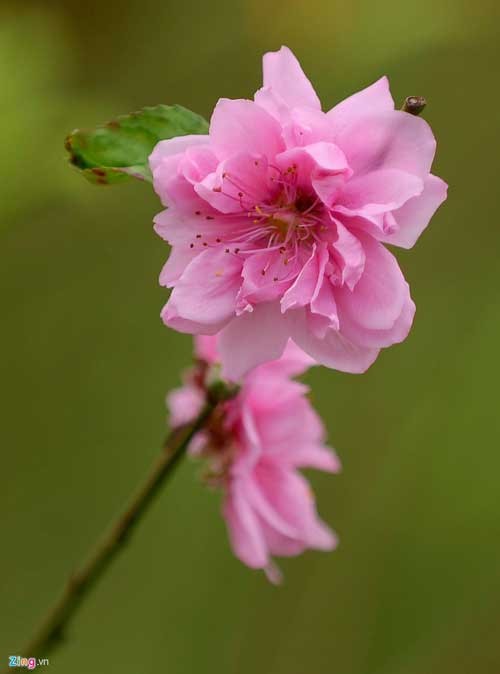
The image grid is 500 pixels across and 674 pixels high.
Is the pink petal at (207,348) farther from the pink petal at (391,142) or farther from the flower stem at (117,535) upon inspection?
the pink petal at (391,142)

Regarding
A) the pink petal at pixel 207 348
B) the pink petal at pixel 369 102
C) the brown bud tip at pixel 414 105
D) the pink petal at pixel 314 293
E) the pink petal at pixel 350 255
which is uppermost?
the pink petal at pixel 369 102

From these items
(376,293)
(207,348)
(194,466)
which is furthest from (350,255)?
(194,466)

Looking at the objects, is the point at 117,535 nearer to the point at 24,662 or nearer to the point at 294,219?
the point at 24,662

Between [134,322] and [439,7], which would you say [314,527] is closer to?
[439,7]

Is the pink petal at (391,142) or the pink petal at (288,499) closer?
the pink petal at (391,142)

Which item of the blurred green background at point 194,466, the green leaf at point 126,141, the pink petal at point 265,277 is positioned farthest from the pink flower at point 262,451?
the blurred green background at point 194,466

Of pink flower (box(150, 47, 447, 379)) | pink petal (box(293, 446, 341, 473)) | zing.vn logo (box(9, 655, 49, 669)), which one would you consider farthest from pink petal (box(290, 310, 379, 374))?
zing.vn logo (box(9, 655, 49, 669))

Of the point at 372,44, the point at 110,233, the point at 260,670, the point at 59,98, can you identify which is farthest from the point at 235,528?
the point at 110,233
